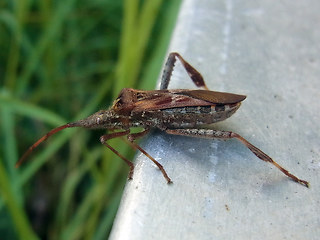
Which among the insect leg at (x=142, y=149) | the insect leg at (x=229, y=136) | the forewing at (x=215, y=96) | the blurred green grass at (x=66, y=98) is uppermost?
the forewing at (x=215, y=96)

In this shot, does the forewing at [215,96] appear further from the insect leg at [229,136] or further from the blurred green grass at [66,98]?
the blurred green grass at [66,98]

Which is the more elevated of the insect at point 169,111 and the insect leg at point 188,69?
the insect leg at point 188,69

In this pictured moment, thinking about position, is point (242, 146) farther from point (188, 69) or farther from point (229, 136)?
point (188, 69)

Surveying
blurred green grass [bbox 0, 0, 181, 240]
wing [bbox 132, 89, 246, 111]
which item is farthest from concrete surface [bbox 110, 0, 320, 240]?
blurred green grass [bbox 0, 0, 181, 240]

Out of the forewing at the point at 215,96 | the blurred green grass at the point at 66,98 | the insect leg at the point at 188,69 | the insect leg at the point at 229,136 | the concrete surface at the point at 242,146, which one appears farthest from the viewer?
the blurred green grass at the point at 66,98

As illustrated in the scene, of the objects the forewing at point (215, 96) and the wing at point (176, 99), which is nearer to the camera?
the forewing at point (215, 96)

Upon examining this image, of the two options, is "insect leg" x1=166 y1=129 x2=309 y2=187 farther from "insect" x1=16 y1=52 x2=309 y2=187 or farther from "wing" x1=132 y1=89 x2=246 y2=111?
"wing" x1=132 y1=89 x2=246 y2=111

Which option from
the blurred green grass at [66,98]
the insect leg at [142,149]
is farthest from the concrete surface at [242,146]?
the blurred green grass at [66,98]
